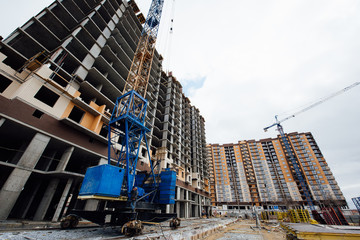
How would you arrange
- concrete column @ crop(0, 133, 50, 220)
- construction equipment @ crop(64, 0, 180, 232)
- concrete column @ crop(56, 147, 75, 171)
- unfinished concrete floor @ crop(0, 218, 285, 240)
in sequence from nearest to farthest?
unfinished concrete floor @ crop(0, 218, 285, 240)
construction equipment @ crop(64, 0, 180, 232)
concrete column @ crop(0, 133, 50, 220)
concrete column @ crop(56, 147, 75, 171)

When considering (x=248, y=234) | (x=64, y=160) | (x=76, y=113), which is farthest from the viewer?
(x=76, y=113)

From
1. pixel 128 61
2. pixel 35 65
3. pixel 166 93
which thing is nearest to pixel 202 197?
pixel 166 93

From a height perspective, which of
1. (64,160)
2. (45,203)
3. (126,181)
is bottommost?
(45,203)

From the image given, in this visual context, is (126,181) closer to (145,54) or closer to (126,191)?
(126,191)

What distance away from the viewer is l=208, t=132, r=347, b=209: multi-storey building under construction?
71812 millimetres

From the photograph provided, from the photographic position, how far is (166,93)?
4578 centimetres

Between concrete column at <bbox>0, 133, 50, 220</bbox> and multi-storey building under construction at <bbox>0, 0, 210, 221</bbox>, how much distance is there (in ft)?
0.17

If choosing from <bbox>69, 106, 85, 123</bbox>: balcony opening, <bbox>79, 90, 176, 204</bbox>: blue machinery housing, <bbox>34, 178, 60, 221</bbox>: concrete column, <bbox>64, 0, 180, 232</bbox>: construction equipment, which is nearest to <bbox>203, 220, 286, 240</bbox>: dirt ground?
<bbox>64, 0, 180, 232</bbox>: construction equipment

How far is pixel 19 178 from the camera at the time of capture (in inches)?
461

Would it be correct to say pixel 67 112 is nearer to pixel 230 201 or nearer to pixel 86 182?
pixel 86 182

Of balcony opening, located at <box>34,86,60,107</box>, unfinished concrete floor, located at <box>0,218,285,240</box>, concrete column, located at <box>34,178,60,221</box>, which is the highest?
balcony opening, located at <box>34,86,60,107</box>

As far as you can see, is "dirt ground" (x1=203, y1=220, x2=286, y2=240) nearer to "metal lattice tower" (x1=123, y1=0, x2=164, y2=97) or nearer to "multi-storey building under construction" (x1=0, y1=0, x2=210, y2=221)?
"multi-storey building under construction" (x1=0, y1=0, x2=210, y2=221)

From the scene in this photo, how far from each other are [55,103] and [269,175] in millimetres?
98293

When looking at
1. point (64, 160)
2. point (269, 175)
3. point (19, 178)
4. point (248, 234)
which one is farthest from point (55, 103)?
point (269, 175)
